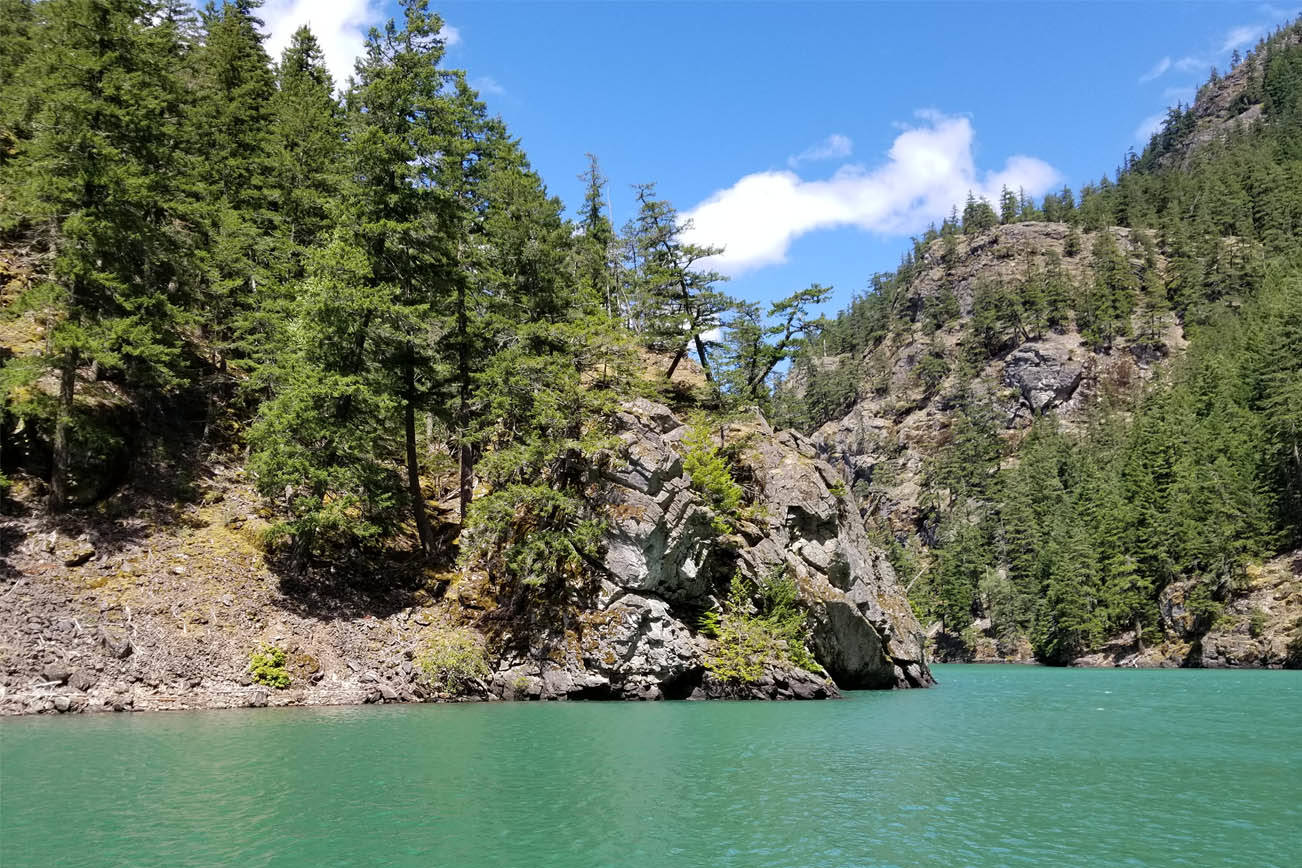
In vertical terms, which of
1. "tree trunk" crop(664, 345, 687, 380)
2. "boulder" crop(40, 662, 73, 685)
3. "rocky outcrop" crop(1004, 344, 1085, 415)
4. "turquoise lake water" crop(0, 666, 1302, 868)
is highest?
"rocky outcrop" crop(1004, 344, 1085, 415)

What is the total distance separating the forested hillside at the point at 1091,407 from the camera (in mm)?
67062

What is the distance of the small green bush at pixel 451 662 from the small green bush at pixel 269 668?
463 cm

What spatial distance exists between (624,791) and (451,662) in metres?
14.4

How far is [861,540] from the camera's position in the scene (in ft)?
135

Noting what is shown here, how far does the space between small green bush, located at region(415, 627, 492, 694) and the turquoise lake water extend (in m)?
2.81

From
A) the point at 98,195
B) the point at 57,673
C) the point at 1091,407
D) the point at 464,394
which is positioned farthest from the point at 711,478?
the point at 1091,407

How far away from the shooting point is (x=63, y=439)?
24.5m

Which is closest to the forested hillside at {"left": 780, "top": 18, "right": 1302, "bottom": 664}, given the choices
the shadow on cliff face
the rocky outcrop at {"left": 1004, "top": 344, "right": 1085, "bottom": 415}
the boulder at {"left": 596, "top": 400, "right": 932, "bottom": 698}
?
the rocky outcrop at {"left": 1004, "top": 344, "right": 1085, "bottom": 415}

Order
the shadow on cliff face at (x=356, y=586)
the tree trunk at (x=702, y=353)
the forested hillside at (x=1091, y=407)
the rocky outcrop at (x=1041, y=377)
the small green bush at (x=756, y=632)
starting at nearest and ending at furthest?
the shadow on cliff face at (x=356, y=586) < the small green bush at (x=756, y=632) < the tree trunk at (x=702, y=353) < the forested hillside at (x=1091, y=407) < the rocky outcrop at (x=1041, y=377)

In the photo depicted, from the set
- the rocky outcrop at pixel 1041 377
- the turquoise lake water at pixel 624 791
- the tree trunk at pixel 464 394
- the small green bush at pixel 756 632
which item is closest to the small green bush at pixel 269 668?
the turquoise lake water at pixel 624 791

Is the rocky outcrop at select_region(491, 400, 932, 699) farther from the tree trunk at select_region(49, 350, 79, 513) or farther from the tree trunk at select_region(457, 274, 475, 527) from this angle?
the tree trunk at select_region(49, 350, 79, 513)

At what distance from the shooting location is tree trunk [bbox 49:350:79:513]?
2438cm

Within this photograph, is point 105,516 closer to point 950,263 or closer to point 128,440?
point 128,440

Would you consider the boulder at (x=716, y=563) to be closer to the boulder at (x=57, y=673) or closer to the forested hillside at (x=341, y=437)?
the forested hillside at (x=341, y=437)
